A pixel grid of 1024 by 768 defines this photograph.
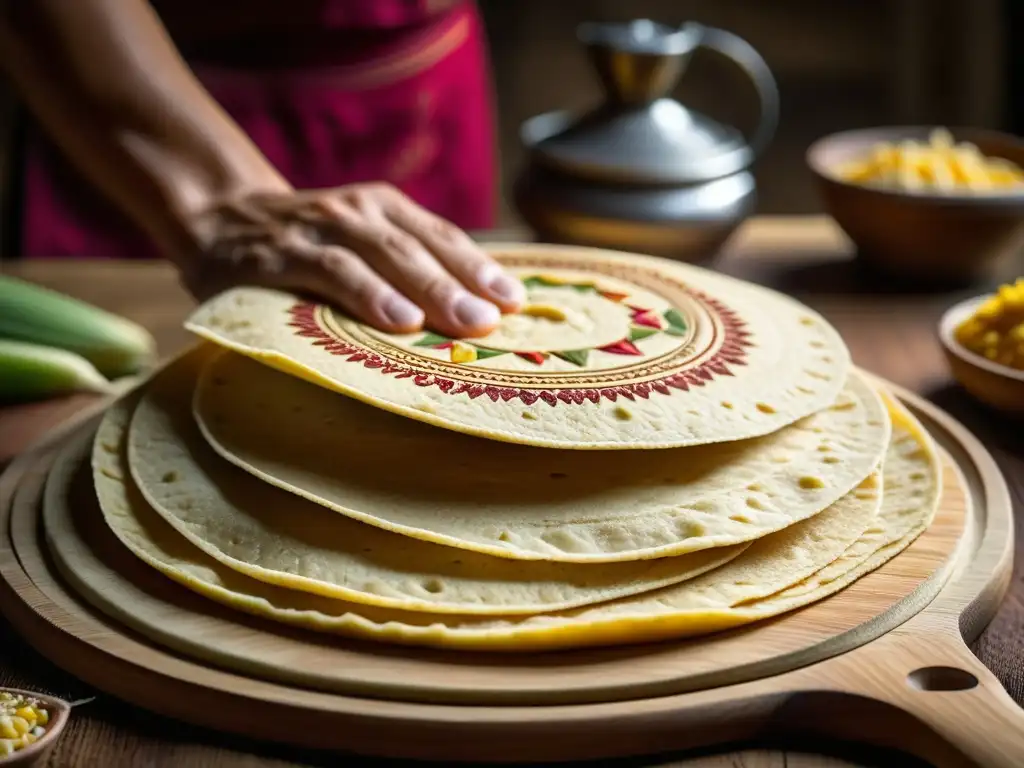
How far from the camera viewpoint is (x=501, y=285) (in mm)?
1411

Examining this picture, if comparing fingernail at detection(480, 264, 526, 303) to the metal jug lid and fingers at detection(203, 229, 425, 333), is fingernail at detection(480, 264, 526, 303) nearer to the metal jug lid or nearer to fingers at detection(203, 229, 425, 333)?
fingers at detection(203, 229, 425, 333)

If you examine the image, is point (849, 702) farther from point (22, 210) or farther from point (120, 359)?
point (22, 210)

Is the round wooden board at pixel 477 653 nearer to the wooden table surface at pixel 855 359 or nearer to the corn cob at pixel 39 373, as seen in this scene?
the wooden table surface at pixel 855 359

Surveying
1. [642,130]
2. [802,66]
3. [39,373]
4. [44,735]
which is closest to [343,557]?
[44,735]

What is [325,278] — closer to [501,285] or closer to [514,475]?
[501,285]

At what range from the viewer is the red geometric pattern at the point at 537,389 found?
117 cm

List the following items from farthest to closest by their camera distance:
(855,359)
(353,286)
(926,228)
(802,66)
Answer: (802,66), (926,228), (855,359), (353,286)

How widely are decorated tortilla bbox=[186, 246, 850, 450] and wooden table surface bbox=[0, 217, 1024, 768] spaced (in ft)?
0.98

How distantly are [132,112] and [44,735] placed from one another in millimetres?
975

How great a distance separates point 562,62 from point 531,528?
3.75m

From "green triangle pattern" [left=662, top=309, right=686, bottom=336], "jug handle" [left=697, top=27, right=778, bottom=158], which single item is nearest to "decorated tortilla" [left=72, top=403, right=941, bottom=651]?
"green triangle pattern" [left=662, top=309, right=686, bottom=336]

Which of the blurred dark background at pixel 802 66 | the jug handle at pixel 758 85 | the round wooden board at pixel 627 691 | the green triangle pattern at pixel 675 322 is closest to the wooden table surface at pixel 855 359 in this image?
the round wooden board at pixel 627 691

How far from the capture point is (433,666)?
100 cm

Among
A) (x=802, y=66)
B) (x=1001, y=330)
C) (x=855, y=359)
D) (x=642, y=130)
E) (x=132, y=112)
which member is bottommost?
(x=802, y=66)
